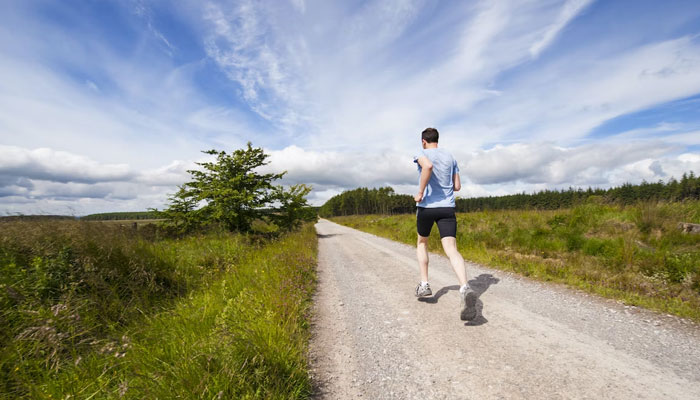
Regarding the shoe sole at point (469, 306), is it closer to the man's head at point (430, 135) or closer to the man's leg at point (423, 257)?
the man's leg at point (423, 257)

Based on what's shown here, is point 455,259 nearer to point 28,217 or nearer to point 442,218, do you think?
point 442,218

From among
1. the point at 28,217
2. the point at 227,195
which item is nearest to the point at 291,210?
the point at 227,195

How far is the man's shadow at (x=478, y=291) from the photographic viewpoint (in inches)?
130

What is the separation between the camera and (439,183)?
377 centimetres

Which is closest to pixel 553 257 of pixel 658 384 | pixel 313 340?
pixel 658 384

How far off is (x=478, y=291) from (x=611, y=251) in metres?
4.01

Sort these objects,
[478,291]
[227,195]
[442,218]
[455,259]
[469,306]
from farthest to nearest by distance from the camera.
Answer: [227,195]
[478,291]
[442,218]
[455,259]
[469,306]

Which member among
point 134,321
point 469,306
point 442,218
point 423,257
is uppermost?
point 442,218

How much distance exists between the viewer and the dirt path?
80.0 inches

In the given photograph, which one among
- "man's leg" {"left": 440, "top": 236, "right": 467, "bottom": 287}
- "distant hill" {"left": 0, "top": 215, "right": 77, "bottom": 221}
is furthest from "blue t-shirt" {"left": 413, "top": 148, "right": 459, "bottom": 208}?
"distant hill" {"left": 0, "top": 215, "right": 77, "bottom": 221}

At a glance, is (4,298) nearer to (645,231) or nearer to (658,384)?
(658,384)

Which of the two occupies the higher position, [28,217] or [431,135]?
[431,135]

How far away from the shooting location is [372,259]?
8.31 m

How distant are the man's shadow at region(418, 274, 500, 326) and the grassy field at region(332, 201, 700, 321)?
0.95 meters
